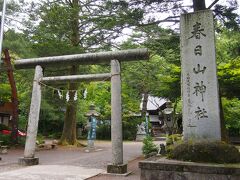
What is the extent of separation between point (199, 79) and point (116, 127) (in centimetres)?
359

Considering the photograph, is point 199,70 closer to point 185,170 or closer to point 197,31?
point 197,31

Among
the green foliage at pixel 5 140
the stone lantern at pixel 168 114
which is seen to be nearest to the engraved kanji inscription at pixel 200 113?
the stone lantern at pixel 168 114

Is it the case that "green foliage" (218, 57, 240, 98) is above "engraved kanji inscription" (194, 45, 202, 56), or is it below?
above

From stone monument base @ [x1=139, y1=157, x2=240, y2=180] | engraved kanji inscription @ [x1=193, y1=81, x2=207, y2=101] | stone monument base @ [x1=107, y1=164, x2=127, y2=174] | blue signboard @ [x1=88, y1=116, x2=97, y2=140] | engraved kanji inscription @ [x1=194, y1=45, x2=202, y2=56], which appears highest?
engraved kanji inscription @ [x1=194, y1=45, x2=202, y2=56]

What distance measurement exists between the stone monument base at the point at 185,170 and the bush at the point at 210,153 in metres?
0.30

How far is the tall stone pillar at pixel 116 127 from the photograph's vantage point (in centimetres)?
1039

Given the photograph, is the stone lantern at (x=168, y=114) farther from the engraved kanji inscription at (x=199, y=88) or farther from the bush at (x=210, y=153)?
the bush at (x=210, y=153)

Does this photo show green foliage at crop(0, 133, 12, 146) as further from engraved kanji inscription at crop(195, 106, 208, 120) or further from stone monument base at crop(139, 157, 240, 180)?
engraved kanji inscription at crop(195, 106, 208, 120)

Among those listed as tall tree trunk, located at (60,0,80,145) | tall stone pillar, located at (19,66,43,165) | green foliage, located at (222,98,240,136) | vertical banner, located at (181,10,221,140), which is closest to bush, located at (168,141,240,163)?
vertical banner, located at (181,10,221,140)

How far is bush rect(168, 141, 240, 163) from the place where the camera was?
7.29 m

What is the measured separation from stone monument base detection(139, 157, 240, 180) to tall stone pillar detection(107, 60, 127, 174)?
9.98 ft

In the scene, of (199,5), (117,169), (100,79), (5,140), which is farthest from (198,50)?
(5,140)

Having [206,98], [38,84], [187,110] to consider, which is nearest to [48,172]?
[38,84]

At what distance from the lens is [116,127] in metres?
10.6
